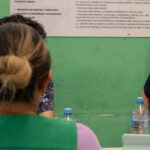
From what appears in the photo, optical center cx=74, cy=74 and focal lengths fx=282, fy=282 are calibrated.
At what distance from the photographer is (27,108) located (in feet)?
2.50

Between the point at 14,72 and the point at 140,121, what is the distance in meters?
1.33

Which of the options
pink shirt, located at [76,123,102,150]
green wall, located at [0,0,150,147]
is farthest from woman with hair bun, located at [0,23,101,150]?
green wall, located at [0,0,150,147]

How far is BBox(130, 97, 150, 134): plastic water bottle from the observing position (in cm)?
178

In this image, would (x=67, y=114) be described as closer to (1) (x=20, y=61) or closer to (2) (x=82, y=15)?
(2) (x=82, y=15)

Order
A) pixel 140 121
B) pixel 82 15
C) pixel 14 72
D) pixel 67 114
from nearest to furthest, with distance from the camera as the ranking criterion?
pixel 14 72 < pixel 67 114 < pixel 140 121 < pixel 82 15

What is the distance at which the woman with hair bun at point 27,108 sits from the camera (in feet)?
2.38

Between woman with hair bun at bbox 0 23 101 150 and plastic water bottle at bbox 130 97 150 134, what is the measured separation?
3.52ft

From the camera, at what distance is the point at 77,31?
2215 mm

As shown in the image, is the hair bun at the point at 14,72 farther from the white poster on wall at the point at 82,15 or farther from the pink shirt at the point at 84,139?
the white poster on wall at the point at 82,15

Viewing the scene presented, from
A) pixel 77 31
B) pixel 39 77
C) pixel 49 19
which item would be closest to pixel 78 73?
pixel 77 31

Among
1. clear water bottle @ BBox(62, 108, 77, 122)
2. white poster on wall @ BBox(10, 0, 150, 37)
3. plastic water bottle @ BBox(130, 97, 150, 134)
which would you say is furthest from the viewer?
white poster on wall @ BBox(10, 0, 150, 37)

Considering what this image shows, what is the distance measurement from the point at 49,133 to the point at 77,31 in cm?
155

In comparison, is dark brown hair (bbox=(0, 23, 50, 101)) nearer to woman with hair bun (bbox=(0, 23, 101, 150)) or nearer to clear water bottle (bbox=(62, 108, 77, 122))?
woman with hair bun (bbox=(0, 23, 101, 150))

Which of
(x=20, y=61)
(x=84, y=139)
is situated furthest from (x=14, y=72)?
(x=84, y=139)
